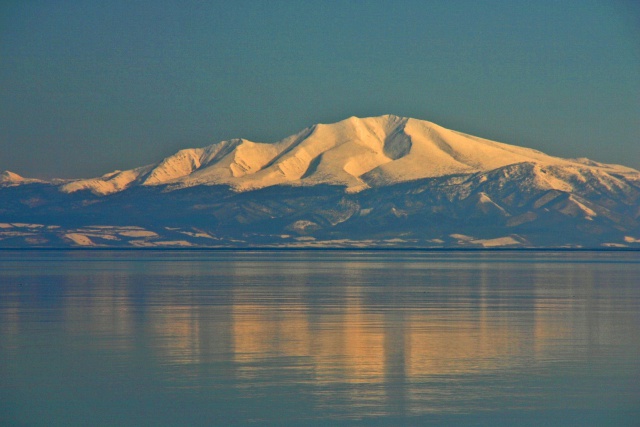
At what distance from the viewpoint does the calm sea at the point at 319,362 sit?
30906 millimetres

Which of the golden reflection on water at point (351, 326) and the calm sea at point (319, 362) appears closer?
the calm sea at point (319, 362)

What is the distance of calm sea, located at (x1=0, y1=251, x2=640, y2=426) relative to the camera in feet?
101

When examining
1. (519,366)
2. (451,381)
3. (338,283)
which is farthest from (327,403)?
(338,283)

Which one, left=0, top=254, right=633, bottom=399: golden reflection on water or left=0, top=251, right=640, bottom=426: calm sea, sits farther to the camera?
left=0, top=254, right=633, bottom=399: golden reflection on water

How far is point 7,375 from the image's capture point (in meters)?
36.8

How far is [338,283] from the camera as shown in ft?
319

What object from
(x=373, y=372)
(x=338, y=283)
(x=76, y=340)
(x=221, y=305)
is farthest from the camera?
(x=338, y=283)

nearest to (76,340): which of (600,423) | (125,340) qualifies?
(125,340)

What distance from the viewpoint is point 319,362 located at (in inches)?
1563

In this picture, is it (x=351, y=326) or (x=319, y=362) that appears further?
(x=351, y=326)

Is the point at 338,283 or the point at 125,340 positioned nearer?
the point at 125,340

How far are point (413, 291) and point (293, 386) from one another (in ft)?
157

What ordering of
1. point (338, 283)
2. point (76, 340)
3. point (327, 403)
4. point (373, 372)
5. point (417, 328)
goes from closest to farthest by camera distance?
point (327, 403)
point (373, 372)
point (76, 340)
point (417, 328)
point (338, 283)

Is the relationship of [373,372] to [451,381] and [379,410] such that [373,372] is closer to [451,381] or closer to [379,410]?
[451,381]
